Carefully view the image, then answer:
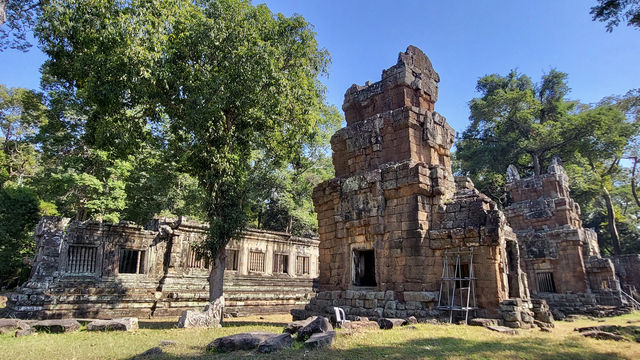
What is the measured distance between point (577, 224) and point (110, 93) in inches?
857

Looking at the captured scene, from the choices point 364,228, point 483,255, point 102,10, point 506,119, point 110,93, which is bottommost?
point 483,255

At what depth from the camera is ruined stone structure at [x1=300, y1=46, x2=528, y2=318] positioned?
944cm

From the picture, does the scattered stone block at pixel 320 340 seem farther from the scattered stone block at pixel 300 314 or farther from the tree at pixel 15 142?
the tree at pixel 15 142

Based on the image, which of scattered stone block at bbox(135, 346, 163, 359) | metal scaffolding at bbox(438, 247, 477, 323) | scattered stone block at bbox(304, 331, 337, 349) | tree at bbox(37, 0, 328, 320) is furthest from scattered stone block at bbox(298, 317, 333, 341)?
tree at bbox(37, 0, 328, 320)

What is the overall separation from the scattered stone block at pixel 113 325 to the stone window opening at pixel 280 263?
33.4ft

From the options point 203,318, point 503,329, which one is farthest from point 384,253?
point 203,318

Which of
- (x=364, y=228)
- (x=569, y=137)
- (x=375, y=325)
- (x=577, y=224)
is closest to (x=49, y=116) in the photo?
(x=364, y=228)

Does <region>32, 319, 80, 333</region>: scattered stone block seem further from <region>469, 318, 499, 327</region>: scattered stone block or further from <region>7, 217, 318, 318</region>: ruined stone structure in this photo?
<region>469, 318, 499, 327</region>: scattered stone block

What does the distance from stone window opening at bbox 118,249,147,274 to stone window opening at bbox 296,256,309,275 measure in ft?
26.6

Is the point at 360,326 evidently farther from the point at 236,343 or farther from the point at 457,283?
the point at 457,283

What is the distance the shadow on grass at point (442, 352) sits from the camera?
548cm

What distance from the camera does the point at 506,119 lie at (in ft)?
110

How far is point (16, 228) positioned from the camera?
19719 millimetres

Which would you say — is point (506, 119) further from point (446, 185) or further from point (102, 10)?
point (102, 10)
